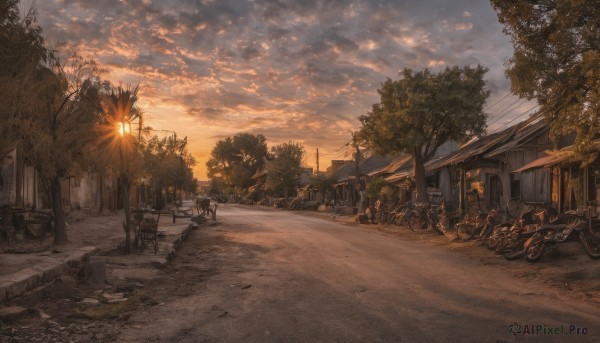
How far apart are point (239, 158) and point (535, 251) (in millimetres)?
97032

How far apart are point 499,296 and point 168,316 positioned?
522cm

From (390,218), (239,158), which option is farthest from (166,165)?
(239,158)

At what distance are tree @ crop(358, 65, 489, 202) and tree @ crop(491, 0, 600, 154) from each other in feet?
42.6

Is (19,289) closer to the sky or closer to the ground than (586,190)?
closer to the ground

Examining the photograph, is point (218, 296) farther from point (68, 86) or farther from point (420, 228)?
point (420, 228)

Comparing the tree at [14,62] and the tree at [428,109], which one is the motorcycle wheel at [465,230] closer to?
the tree at [428,109]

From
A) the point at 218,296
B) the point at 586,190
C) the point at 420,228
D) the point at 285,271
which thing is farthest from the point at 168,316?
the point at 420,228

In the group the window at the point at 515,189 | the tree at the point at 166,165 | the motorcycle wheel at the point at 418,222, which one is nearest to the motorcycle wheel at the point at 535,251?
the window at the point at 515,189

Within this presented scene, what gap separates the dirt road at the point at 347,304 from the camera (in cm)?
571

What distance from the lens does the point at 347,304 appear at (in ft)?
23.5

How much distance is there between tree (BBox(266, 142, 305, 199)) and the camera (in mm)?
63844

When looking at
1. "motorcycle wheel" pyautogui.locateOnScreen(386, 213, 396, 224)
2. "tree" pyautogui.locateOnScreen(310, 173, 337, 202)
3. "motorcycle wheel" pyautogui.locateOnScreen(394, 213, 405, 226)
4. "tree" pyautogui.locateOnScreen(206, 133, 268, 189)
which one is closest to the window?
"motorcycle wheel" pyautogui.locateOnScreen(394, 213, 405, 226)

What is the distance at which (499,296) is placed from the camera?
7.77m

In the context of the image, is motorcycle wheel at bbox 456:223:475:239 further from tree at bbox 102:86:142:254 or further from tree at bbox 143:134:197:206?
tree at bbox 143:134:197:206
